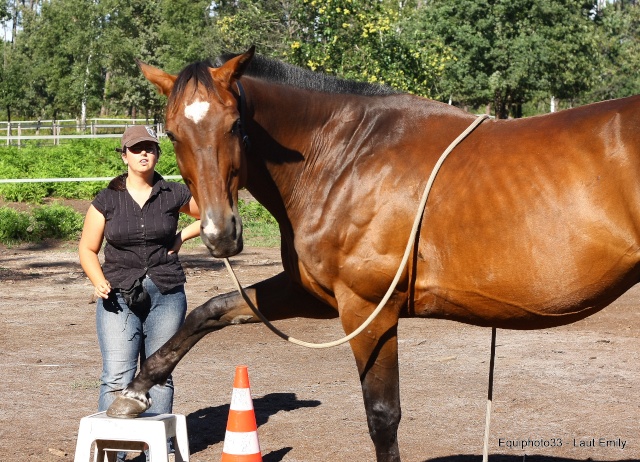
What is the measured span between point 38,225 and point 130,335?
A: 31.4 feet

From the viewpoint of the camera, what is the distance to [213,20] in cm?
4653

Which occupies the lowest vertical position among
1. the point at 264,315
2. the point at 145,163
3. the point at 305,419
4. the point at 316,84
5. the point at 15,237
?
the point at 15,237

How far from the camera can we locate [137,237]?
4.70 metres

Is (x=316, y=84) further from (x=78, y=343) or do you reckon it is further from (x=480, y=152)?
(x=78, y=343)

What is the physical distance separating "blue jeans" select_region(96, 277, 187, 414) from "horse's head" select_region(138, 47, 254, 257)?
145cm

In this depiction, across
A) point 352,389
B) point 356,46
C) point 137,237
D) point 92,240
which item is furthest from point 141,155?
point 356,46

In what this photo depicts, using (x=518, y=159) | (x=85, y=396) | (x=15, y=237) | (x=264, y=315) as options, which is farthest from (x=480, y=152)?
(x=15, y=237)

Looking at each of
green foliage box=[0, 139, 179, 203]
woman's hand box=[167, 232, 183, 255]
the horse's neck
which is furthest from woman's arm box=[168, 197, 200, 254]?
green foliage box=[0, 139, 179, 203]

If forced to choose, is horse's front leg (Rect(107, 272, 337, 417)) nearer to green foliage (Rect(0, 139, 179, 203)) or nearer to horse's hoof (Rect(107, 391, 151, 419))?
horse's hoof (Rect(107, 391, 151, 419))

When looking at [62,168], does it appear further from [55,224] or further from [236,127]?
[236,127]

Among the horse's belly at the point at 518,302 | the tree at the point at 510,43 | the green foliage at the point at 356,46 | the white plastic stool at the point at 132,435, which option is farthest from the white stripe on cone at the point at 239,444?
the tree at the point at 510,43

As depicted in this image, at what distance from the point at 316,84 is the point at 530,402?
285 centimetres

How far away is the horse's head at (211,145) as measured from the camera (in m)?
3.37

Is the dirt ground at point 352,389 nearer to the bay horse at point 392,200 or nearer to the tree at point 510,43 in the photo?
the bay horse at point 392,200
